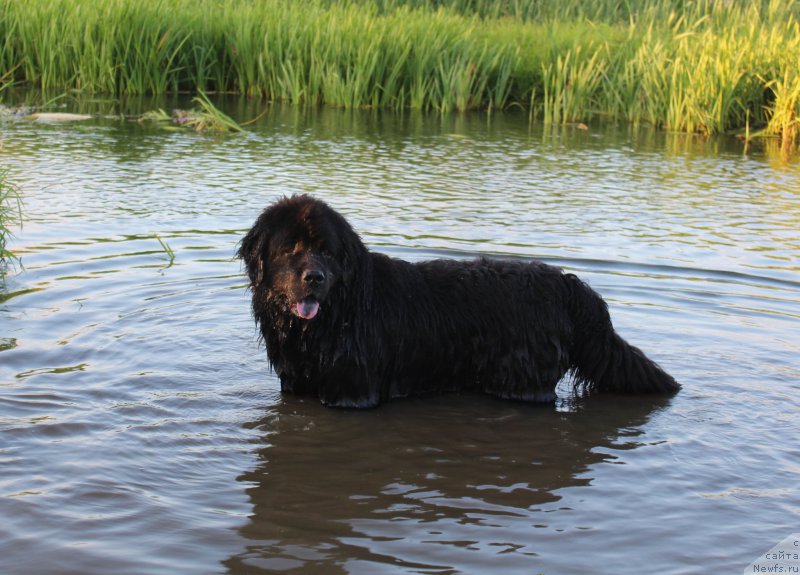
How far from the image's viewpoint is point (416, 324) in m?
6.02

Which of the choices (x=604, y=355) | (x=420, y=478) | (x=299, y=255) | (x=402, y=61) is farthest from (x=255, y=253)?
(x=402, y=61)

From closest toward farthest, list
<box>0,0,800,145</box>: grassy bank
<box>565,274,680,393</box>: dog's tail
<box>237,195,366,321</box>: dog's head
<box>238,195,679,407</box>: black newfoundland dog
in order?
<box>237,195,366,321</box>: dog's head
<box>238,195,679,407</box>: black newfoundland dog
<box>565,274,680,393</box>: dog's tail
<box>0,0,800,145</box>: grassy bank

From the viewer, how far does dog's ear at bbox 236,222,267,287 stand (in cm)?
563

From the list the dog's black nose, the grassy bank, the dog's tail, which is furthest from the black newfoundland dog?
the grassy bank

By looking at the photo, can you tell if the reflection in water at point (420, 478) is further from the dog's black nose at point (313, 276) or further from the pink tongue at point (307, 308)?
the dog's black nose at point (313, 276)

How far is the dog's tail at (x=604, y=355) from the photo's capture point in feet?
20.3

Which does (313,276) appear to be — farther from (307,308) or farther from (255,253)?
(255,253)

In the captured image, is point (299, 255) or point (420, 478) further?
point (299, 255)

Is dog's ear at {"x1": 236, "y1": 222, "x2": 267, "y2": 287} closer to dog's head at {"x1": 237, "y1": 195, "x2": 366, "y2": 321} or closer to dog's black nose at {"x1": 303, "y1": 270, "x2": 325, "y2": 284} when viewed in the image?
dog's head at {"x1": 237, "y1": 195, "x2": 366, "y2": 321}

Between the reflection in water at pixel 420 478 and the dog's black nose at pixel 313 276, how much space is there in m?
0.85

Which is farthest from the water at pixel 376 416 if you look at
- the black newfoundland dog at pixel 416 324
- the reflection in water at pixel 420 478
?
the black newfoundland dog at pixel 416 324

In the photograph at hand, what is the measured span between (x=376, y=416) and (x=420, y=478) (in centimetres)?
88

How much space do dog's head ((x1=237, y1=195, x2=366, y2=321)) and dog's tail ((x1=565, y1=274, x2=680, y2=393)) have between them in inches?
57.5

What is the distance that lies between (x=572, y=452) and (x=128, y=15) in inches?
542
